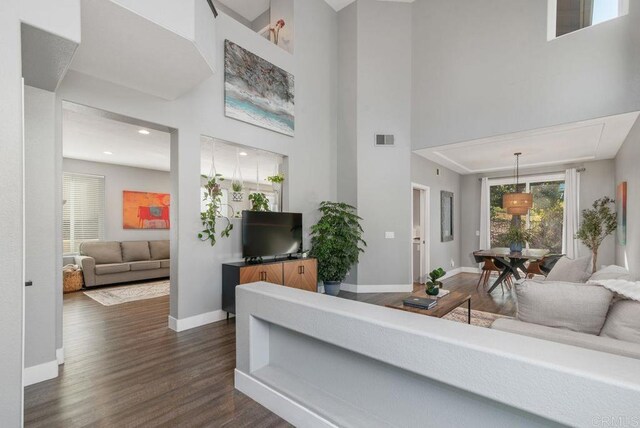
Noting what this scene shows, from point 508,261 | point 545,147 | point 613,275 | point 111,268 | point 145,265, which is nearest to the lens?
point 613,275

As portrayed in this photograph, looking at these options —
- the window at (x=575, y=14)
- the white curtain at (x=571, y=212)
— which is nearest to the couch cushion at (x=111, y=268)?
the window at (x=575, y=14)

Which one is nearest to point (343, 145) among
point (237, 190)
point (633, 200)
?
point (237, 190)

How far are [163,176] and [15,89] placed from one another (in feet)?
23.8

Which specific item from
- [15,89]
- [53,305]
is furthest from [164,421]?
[15,89]

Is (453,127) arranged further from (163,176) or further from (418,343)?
(163,176)

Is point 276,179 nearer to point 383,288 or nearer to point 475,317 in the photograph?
point 383,288

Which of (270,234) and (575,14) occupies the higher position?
(575,14)

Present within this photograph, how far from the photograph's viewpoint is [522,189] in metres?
7.30

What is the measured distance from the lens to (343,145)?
5.75 metres

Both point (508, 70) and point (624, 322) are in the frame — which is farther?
point (508, 70)

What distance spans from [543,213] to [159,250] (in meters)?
8.88

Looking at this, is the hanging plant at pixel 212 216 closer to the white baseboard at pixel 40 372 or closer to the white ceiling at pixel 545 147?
Answer: the white baseboard at pixel 40 372

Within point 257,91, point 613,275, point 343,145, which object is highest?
point 257,91

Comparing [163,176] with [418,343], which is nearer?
[418,343]
